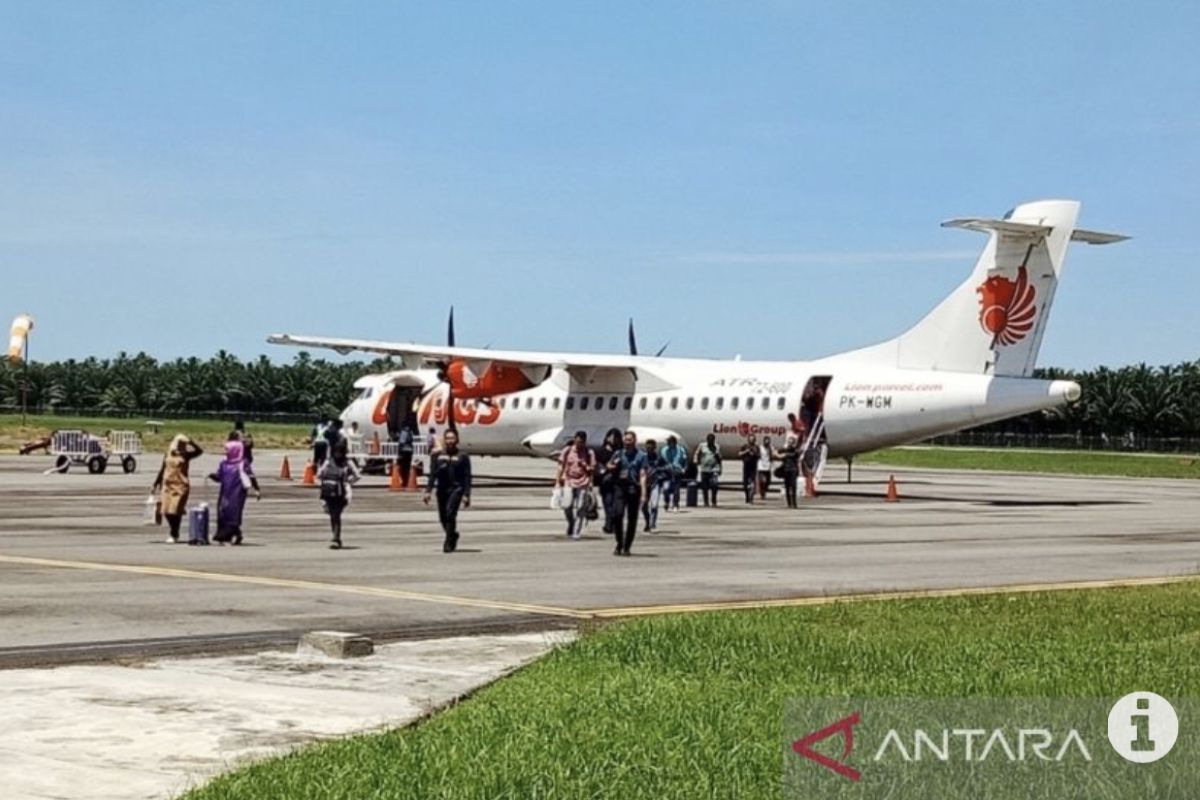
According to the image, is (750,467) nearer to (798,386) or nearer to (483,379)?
(798,386)

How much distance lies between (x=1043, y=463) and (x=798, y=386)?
121 ft

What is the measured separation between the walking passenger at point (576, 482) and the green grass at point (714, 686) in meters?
10.6

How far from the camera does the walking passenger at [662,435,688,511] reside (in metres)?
37.4

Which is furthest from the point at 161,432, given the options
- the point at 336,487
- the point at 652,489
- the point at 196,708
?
the point at 196,708

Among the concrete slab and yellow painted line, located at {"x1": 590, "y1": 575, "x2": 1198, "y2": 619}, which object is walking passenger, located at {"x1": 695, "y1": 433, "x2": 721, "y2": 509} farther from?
the concrete slab

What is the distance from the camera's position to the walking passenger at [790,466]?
38781mm

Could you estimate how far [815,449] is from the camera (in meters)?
43.7

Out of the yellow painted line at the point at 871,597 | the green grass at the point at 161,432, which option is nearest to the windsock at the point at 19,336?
the green grass at the point at 161,432

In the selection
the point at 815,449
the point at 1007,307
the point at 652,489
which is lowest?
the point at 652,489

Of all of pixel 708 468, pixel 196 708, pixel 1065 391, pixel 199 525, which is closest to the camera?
pixel 196 708

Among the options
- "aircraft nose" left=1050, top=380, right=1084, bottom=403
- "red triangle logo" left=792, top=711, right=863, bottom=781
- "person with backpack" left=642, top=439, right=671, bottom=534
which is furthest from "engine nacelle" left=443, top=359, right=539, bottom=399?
"red triangle logo" left=792, top=711, right=863, bottom=781

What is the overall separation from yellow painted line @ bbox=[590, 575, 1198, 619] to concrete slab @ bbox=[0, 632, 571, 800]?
296 cm

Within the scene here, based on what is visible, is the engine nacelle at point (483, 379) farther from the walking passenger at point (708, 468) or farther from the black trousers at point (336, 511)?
the black trousers at point (336, 511)

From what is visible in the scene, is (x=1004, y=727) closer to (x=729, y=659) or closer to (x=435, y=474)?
(x=729, y=659)
